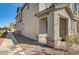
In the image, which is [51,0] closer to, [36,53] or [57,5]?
[57,5]

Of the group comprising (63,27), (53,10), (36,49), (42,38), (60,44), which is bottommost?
(36,49)

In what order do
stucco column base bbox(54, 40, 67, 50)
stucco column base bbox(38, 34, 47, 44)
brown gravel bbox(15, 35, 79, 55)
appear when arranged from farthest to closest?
stucco column base bbox(38, 34, 47, 44) → stucco column base bbox(54, 40, 67, 50) → brown gravel bbox(15, 35, 79, 55)

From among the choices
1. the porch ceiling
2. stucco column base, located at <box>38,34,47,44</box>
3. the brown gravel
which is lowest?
the brown gravel

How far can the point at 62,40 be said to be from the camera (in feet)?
12.8

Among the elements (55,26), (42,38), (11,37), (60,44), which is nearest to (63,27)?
(55,26)

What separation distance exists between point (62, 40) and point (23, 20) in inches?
86.4

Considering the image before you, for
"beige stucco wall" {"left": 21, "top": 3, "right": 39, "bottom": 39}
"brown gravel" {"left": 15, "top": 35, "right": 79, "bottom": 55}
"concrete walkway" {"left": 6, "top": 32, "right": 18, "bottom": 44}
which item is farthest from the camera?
"beige stucco wall" {"left": 21, "top": 3, "right": 39, "bottom": 39}

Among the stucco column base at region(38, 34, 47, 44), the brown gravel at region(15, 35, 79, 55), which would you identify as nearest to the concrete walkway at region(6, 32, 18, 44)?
the brown gravel at region(15, 35, 79, 55)

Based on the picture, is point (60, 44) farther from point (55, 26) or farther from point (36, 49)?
point (36, 49)

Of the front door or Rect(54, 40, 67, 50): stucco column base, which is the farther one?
the front door

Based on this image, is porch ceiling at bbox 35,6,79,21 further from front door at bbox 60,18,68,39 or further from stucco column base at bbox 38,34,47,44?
stucco column base at bbox 38,34,47,44

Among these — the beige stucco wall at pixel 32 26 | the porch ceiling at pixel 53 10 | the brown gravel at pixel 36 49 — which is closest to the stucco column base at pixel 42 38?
the brown gravel at pixel 36 49
